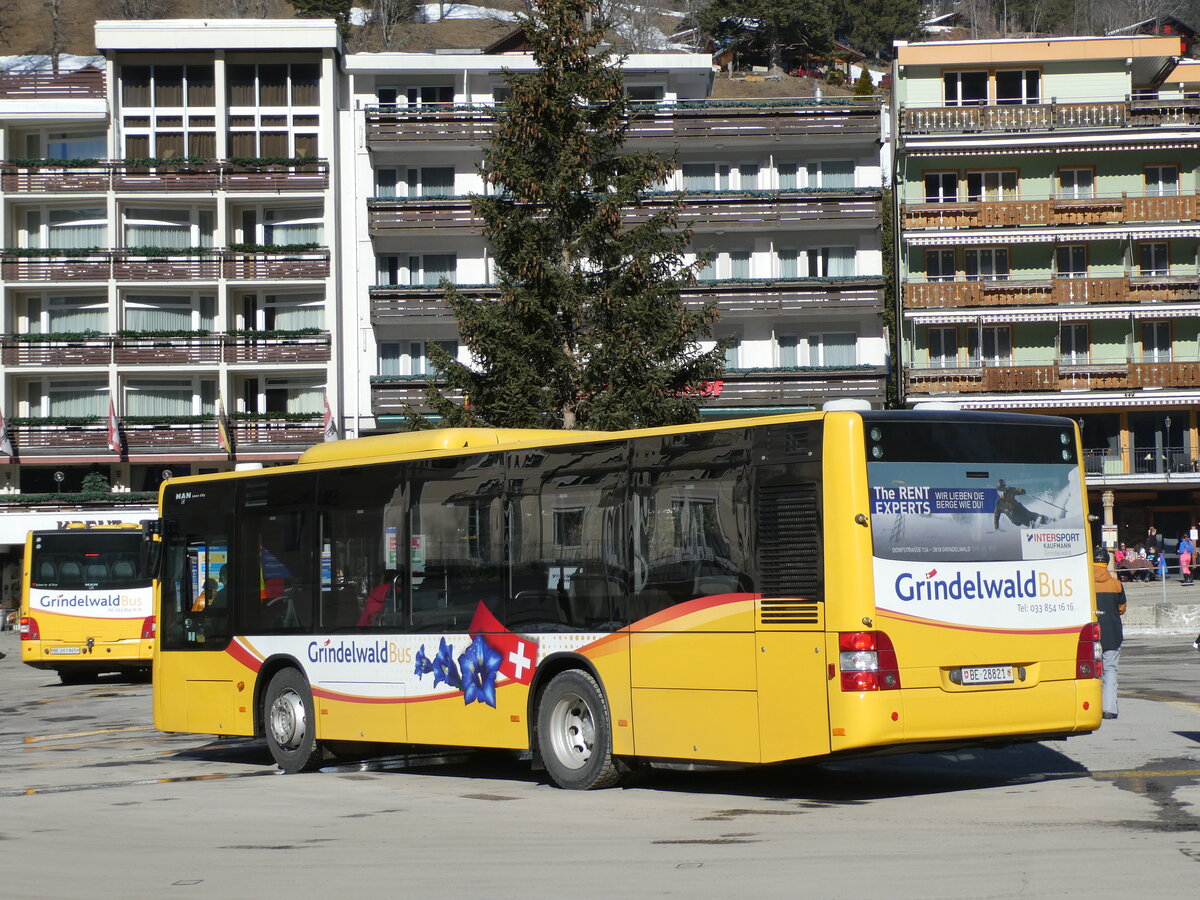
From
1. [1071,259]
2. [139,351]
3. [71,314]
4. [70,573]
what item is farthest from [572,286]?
[1071,259]

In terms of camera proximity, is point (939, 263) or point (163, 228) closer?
point (163, 228)

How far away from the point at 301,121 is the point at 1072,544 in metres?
53.3

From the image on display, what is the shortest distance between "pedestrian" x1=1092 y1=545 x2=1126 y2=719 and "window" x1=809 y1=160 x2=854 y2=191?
149 feet

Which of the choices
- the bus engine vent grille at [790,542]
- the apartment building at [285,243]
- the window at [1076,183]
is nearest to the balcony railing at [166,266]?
the apartment building at [285,243]

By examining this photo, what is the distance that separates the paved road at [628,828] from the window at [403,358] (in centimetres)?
4277

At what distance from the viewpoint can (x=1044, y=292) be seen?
205ft

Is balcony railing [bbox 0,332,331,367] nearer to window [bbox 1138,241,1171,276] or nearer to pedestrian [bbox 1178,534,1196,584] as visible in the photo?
pedestrian [bbox 1178,534,1196,584]

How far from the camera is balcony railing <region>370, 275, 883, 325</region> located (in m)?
59.1

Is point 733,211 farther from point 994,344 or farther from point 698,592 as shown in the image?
point 698,592

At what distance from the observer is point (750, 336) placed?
60.8 metres

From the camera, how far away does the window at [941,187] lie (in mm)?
64000

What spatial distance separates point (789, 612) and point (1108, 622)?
257 inches

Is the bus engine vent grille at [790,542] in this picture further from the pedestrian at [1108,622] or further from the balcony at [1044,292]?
the balcony at [1044,292]

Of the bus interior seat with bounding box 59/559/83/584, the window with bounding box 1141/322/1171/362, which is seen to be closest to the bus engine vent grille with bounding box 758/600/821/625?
the bus interior seat with bounding box 59/559/83/584
